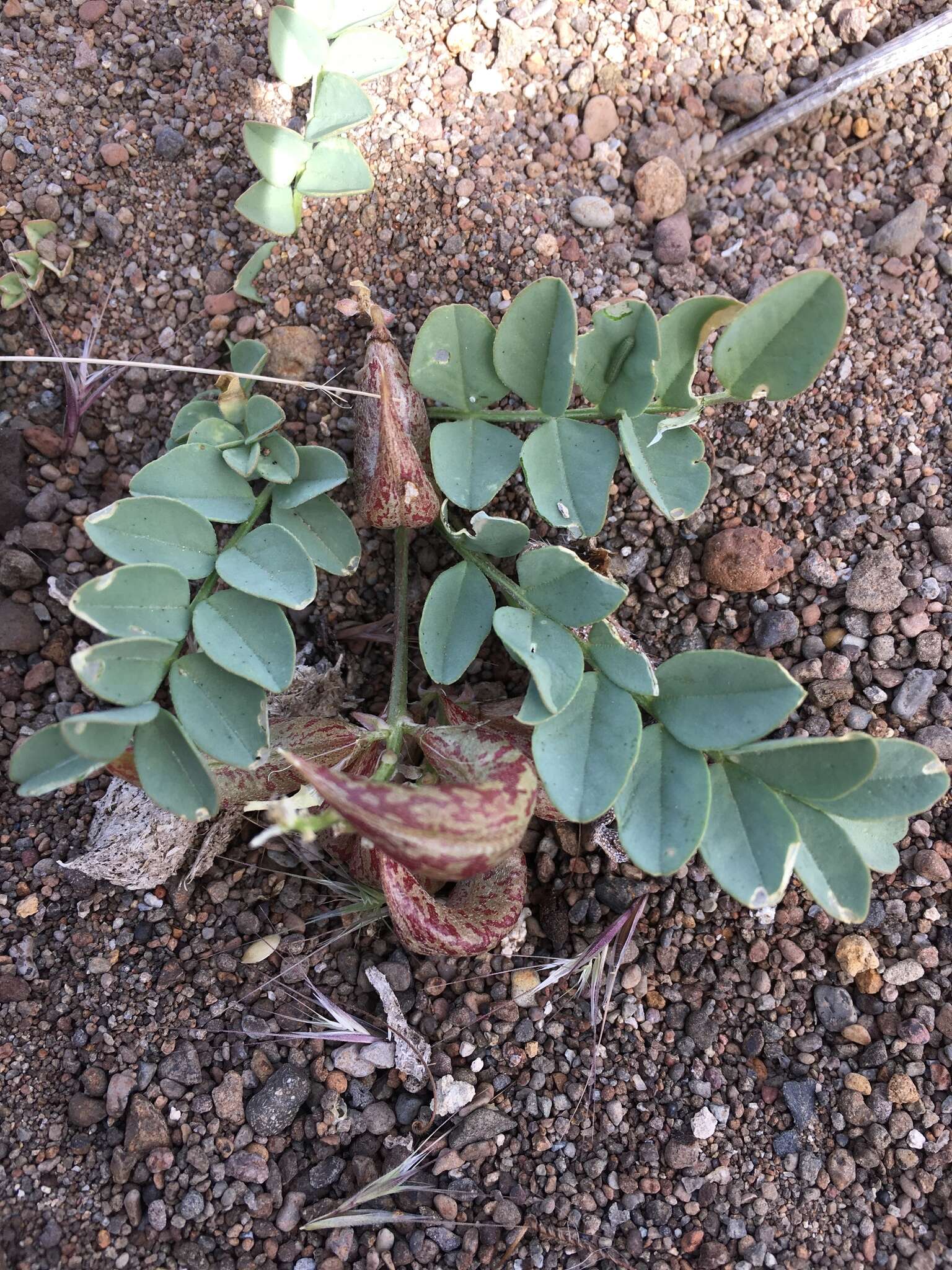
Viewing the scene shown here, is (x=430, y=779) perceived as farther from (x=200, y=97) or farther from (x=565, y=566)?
(x=200, y=97)

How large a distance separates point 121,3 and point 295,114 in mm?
562

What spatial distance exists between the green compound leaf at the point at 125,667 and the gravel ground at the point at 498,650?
0.58 m

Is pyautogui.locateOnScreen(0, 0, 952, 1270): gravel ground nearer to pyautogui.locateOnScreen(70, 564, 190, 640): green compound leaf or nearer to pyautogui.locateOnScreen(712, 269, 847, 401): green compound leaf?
pyautogui.locateOnScreen(712, 269, 847, 401): green compound leaf

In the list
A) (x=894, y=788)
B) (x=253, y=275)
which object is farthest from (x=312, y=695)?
(x=894, y=788)

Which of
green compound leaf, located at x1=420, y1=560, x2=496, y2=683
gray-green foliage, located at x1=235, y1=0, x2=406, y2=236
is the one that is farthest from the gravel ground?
green compound leaf, located at x1=420, y1=560, x2=496, y2=683

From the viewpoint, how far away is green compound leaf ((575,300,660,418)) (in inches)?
62.7

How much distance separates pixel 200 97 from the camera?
221 centimetres

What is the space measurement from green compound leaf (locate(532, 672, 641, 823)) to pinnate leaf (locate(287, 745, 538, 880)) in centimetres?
5

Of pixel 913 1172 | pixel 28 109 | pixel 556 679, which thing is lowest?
pixel 913 1172

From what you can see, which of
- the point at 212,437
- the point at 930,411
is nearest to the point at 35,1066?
the point at 212,437

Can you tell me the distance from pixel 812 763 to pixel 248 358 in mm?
1318

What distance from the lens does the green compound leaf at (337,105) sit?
5.94 ft

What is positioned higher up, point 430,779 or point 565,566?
point 565,566

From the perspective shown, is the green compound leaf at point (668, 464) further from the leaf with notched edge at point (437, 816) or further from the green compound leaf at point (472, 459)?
the leaf with notched edge at point (437, 816)
